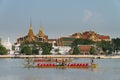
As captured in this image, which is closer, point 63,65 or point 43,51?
point 63,65

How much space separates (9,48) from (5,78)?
12774 cm

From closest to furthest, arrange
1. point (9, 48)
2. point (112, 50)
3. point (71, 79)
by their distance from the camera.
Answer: point (71, 79), point (112, 50), point (9, 48)

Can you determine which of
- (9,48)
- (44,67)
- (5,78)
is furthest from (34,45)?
(5,78)

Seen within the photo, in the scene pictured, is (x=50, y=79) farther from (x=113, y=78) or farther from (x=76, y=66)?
(x=76, y=66)

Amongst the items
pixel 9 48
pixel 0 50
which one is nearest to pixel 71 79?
pixel 0 50

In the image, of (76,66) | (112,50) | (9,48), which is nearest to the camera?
(76,66)

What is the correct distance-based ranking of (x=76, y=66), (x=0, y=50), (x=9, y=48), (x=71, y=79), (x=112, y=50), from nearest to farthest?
(x=71, y=79), (x=76, y=66), (x=0, y=50), (x=112, y=50), (x=9, y=48)

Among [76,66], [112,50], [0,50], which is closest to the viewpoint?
[76,66]

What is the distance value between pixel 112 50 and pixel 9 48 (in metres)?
38.5

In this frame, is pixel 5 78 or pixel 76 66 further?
pixel 76 66

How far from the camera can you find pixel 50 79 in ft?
190

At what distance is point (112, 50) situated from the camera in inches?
6880

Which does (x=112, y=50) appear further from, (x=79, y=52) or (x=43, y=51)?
(x=43, y=51)

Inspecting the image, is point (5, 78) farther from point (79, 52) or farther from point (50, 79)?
point (79, 52)
